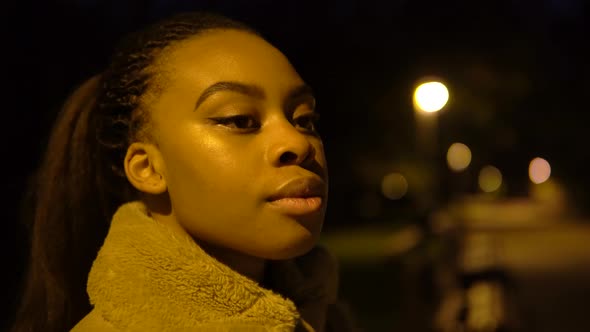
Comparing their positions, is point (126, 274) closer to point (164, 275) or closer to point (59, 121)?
point (164, 275)

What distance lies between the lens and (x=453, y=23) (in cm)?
1248

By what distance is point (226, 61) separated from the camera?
170cm

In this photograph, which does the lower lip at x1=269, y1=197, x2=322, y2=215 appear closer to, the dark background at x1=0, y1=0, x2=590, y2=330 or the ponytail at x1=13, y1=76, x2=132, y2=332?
the ponytail at x1=13, y1=76, x2=132, y2=332

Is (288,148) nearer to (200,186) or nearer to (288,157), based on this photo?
(288,157)

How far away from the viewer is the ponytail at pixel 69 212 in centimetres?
201

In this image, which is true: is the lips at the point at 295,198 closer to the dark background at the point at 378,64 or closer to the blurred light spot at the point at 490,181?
the dark background at the point at 378,64

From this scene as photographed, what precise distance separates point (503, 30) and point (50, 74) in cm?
936

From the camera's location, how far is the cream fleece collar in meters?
→ 1.58

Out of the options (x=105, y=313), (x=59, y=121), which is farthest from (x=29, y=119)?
(x=105, y=313)

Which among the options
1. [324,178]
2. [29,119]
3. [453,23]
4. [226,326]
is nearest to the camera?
[226,326]

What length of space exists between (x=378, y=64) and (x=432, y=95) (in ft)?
12.5

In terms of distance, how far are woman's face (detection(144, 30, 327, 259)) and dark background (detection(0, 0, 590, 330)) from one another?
4.03 metres

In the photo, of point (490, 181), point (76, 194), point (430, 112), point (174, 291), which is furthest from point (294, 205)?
point (490, 181)

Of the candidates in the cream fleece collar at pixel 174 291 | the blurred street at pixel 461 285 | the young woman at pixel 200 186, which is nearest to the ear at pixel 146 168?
the young woman at pixel 200 186
